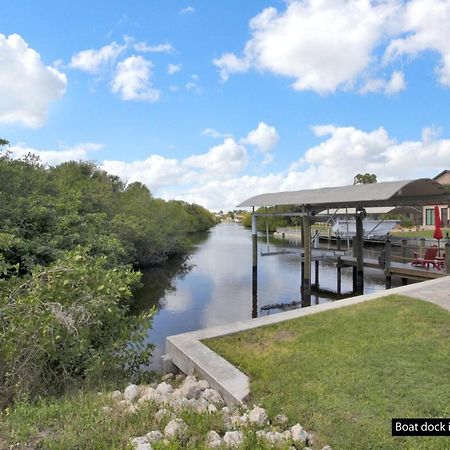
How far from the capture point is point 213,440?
2.78 m

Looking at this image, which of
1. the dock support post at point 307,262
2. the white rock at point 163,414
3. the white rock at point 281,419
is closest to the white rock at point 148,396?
the white rock at point 163,414

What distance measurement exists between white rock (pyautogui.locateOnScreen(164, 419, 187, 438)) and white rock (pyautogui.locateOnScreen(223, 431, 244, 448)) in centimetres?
34

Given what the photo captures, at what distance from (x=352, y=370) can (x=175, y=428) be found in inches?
80.3

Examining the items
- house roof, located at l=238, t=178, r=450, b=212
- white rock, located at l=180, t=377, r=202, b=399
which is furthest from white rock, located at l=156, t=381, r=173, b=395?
house roof, located at l=238, t=178, r=450, b=212

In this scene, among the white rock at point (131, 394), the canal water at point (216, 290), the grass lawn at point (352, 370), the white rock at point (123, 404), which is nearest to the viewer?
the grass lawn at point (352, 370)

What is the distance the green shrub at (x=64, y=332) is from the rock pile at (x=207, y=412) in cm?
95

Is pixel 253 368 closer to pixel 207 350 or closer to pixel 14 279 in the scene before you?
pixel 207 350

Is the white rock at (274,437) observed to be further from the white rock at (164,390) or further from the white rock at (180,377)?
the white rock at (180,377)

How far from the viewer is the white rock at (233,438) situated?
2.74 meters

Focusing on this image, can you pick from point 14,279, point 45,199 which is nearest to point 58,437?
point 14,279

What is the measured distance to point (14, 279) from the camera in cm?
497

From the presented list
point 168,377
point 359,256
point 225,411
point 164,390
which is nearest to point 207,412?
point 225,411

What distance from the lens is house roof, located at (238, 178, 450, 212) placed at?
391 inches

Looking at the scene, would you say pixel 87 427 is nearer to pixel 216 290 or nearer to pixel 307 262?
pixel 307 262
